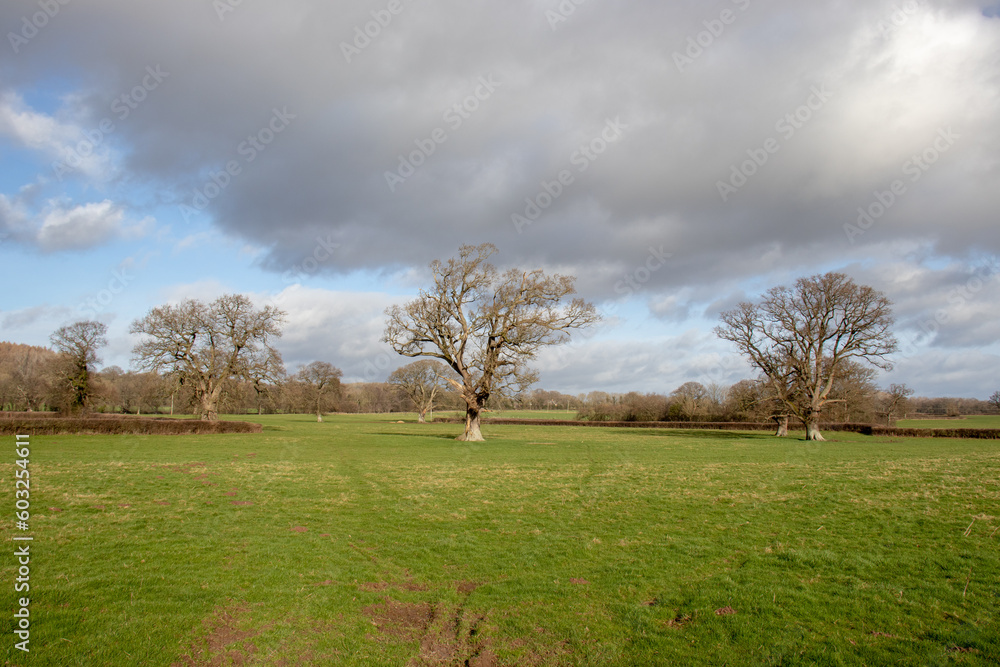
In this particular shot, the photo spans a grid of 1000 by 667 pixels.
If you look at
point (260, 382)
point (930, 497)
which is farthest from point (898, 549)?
point (260, 382)

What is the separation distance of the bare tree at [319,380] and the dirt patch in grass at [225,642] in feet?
286

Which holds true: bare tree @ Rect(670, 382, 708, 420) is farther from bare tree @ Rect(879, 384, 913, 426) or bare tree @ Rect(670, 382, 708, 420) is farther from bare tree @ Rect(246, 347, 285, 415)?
bare tree @ Rect(246, 347, 285, 415)

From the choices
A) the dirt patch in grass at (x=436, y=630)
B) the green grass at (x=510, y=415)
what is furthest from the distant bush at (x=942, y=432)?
the dirt patch in grass at (x=436, y=630)

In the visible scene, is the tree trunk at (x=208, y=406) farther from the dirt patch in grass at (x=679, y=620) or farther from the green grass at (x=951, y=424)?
the green grass at (x=951, y=424)

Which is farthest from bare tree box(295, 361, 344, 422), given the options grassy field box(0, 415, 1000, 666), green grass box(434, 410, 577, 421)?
grassy field box(0, 415, 1000, 666)

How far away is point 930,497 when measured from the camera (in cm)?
1528

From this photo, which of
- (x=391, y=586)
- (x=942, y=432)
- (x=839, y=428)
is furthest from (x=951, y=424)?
(x=391, y=586)

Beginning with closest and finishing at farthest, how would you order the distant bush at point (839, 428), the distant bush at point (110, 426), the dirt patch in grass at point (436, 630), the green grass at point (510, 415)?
the dirt patch in grass at point (436, 630) < the distant bush at point (110, 426) < the distant bush at point (839, 428) < the green grass at point (510, 415)

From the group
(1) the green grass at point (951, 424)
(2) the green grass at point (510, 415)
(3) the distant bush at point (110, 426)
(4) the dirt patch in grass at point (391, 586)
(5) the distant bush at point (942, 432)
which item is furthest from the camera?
(2) the green grass at point (510, 415)

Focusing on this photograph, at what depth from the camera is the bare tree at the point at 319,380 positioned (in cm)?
9088

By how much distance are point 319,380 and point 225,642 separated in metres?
89.6

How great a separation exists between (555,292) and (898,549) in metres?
32.2

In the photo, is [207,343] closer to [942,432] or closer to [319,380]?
[319,380]

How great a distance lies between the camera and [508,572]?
410 inches
